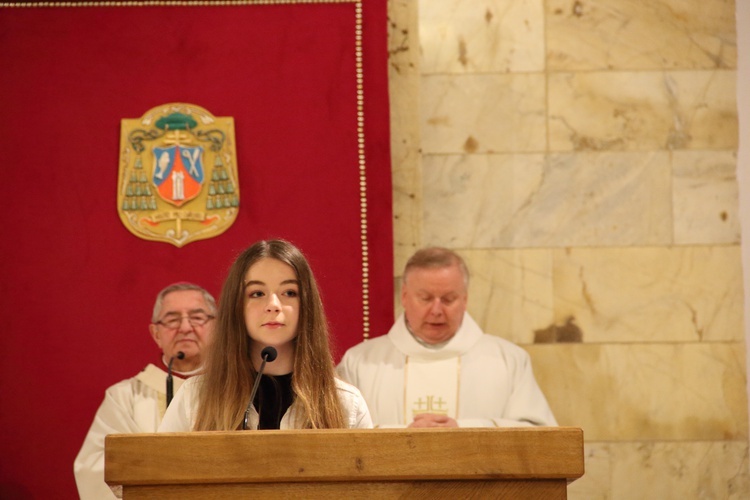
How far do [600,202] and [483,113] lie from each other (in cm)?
87

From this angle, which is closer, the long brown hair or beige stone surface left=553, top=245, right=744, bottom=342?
the long brown hair

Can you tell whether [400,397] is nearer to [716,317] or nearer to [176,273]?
[176,273]

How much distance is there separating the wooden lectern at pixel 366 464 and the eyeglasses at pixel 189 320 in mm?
2742

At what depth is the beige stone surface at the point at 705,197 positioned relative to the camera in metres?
6.04

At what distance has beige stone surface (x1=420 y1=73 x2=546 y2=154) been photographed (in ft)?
19.9

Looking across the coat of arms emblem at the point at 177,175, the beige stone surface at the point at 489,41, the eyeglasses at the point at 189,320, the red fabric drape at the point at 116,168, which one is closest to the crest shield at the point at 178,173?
the coat of arms emblem at the point at 177,175

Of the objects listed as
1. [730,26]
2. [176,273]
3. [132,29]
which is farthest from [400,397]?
[730,26]

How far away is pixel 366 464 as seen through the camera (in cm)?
228

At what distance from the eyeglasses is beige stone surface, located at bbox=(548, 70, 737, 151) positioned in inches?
92.4

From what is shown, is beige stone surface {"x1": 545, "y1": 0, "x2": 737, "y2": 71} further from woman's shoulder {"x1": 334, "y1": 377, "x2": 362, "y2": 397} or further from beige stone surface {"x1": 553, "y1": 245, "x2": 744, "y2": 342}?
woman's shoulder {"x1": 334, "y1": 377, "x2": 362, "y2": 397}

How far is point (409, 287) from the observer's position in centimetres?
523

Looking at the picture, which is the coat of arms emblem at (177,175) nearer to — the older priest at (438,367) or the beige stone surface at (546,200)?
the older priest at (438,367)

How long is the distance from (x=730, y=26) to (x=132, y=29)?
11.5 feet

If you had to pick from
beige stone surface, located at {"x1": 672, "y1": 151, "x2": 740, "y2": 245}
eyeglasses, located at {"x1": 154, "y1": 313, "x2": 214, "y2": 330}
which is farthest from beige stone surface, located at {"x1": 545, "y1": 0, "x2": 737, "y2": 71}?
eyeglasses, located at {"x1": 154, "y1": 313, "x2": 214, "y2": 330}
